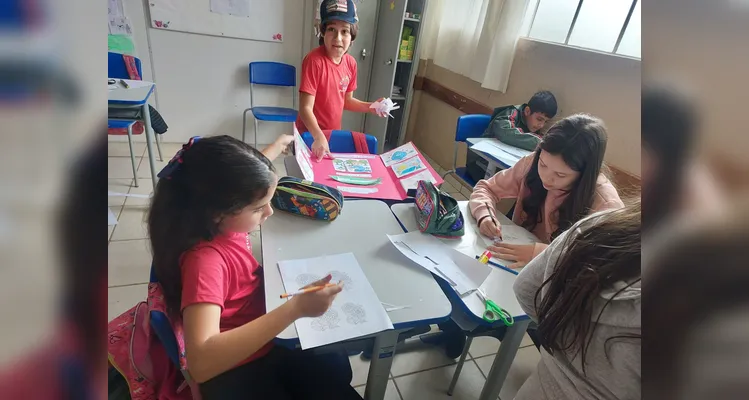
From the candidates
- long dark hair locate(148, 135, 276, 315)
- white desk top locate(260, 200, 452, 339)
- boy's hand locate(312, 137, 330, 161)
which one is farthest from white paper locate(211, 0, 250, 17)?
long dark hair locate(148, 135, 276, 315)

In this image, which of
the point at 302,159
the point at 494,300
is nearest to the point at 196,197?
the point at 302,159

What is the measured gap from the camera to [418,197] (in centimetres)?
150

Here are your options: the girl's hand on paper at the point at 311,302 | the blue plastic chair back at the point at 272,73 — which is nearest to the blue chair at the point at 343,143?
the girl's hand on paper at the point at 311,302

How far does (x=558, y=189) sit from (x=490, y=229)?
0.32m

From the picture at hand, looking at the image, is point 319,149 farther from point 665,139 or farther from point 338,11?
point 665,139

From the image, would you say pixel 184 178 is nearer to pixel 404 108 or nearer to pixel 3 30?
pixel 3 30

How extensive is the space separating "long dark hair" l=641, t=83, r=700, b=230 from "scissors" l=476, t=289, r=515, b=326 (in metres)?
0.97

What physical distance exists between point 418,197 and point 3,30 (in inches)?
56.5

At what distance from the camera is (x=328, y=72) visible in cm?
219

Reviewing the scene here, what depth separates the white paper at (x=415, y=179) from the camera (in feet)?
5.74

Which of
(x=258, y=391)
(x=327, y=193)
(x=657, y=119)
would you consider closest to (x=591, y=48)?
(x=327, y=193)

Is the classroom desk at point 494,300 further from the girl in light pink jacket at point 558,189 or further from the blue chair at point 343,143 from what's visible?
the blue chair at point 343,143

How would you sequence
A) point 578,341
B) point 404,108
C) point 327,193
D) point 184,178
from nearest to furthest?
point 578,341
point 184,178
point 327,193
point 404,108

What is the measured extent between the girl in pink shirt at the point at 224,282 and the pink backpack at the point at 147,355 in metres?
0.03
